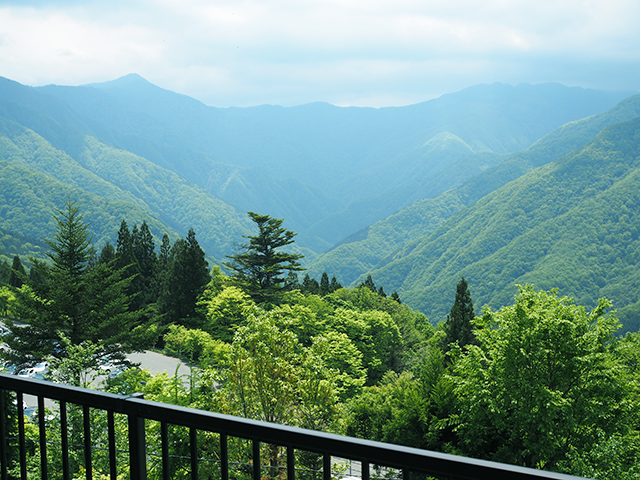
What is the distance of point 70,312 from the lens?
2434 cm

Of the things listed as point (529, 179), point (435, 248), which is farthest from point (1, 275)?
point (529, 179)

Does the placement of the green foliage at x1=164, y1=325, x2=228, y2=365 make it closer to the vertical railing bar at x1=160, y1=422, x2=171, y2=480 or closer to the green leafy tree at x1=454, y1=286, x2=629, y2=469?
the green leafy tree at x1=454, y1=286, x2=629, y2=469

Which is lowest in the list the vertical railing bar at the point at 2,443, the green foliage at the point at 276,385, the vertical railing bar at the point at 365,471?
the green foliage at the point at 276,385

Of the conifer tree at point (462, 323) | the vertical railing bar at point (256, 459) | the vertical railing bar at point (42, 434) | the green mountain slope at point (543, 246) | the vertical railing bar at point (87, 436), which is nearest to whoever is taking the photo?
the vertical railing bar at point (256, 459)

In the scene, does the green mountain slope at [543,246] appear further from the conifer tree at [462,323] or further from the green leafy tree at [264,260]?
the green leafy tree at [264,260]

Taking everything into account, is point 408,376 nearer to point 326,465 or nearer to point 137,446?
point 137,446

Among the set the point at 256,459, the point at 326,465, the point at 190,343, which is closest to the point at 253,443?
the point at 256,459

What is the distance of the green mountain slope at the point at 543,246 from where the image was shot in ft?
416

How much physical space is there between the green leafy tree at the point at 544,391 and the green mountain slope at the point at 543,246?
295 ft

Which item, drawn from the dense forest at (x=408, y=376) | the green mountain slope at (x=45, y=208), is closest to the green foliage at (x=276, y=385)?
the dense forest at (x=408, y=376)

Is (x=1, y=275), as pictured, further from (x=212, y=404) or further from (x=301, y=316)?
(x=212, y=404)

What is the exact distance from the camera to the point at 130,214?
15712 centimetres

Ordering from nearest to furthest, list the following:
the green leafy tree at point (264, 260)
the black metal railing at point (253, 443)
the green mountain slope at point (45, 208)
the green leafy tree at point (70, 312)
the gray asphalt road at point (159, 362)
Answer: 1. the black metal railing at point (253, 443)
2. the green leafy tree at point (70, 312)
3. the gray asphalt road at point (159, 362)
4. the green leafy tree at point (264, 260)
5. the green mountain slope at point (45, 208)

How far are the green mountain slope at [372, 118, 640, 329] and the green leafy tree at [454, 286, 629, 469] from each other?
295 feet
